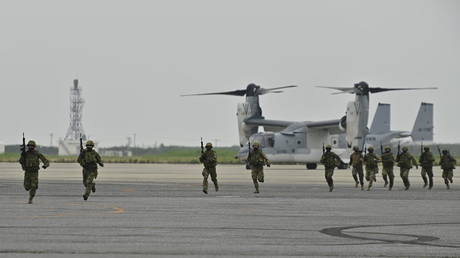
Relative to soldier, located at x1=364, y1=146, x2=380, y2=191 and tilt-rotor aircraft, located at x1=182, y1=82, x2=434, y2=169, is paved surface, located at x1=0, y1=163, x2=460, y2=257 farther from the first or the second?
tilt-rotor aircraft, located at x1=182, y1=82, x2=434, y2=169

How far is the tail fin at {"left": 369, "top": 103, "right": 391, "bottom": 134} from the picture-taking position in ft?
326

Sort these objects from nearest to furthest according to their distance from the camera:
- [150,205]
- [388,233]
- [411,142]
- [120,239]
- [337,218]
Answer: [120,239] < [388,233] < [337,218] < [150,205] < [411,142]

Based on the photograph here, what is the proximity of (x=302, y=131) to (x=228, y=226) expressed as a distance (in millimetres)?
54680

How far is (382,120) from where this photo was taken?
10056 cm

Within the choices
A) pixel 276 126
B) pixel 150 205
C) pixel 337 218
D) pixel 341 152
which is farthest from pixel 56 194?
pixel 276 126

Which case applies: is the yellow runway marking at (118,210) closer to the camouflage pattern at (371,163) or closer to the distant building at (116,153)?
the camouflage pattern at (371,163)

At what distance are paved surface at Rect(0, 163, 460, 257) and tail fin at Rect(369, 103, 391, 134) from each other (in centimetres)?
6935

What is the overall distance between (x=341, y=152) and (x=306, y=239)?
5555cm

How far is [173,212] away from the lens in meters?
22.5

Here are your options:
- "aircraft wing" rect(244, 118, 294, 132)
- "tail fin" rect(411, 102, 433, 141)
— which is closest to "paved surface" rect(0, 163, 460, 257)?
"aircraft wing" rect(244, 118, 294, 132)

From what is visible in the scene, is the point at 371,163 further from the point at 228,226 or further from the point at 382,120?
the point at 382,120

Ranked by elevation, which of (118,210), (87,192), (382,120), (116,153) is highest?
(382,120)

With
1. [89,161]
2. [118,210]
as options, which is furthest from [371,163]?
[118,210]

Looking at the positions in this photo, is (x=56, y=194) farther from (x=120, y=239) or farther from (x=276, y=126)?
(x=276, y=126)
